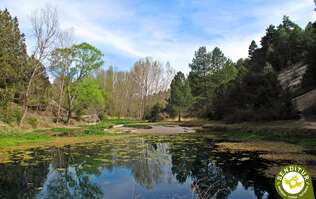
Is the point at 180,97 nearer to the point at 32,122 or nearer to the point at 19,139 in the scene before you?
the point at 32,122

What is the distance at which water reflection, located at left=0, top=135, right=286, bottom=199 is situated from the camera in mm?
11242

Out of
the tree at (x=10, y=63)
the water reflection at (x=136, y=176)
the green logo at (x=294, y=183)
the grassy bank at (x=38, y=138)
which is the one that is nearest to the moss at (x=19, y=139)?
the grassy bank at (x=38, y=138)

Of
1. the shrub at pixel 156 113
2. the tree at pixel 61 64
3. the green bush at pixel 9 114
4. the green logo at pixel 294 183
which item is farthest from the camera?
the shrub at pixel 156 113

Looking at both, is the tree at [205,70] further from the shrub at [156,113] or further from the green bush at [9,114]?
the green bush at [9,114]

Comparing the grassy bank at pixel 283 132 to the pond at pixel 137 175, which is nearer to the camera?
the pond at pixel 137 175

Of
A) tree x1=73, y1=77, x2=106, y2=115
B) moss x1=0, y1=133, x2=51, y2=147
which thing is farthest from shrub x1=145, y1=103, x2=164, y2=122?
moss x1=0, y1=133, x2=51, y2=147

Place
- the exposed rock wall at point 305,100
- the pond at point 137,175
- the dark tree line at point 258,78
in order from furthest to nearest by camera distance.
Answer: the dark tree line at point 258,78 → the exposed rock wall at point 305,100 → the pond at point 137,175

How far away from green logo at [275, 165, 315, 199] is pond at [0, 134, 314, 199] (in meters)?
7.01

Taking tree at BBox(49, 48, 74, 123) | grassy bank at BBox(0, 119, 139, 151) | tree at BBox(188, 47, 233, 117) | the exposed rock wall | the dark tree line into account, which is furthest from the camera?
tree at BBox(188, 47, 233, 117)

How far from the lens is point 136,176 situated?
1437cm

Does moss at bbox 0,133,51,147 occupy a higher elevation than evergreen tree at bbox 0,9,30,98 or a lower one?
lower

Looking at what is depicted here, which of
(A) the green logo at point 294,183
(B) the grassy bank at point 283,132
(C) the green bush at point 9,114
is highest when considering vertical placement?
(C) the green bush at point 9,114

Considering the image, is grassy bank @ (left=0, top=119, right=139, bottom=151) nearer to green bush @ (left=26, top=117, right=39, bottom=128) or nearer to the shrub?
green bush @ (left=26, top=117, right=39, bottom=128)

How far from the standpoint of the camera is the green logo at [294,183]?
6.15ft
